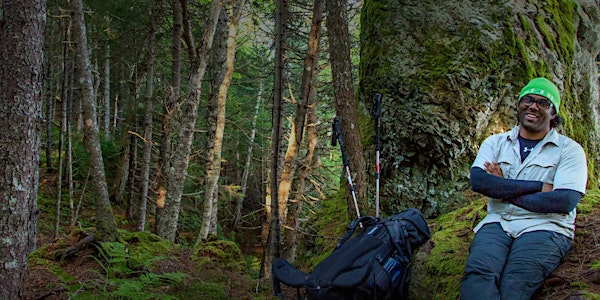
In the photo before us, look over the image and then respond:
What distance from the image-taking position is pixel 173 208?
29.3 ft

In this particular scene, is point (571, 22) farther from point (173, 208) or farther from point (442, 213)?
point (173, 208)

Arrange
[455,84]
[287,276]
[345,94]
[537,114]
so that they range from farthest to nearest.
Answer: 1. [455,84]
2. [345,94]
3. [287,276]
4. [537,114]

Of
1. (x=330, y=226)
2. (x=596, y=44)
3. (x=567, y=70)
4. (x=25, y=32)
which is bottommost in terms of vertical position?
(x=330, y=226)

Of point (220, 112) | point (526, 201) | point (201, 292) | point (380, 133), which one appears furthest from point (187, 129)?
point (526, 201)

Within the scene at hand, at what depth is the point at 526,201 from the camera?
3129 mm

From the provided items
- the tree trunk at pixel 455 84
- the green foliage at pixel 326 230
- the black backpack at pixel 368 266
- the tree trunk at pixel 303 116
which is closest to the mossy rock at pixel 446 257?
the black backpack at pixel 368 266

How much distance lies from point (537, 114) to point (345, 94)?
206 cm

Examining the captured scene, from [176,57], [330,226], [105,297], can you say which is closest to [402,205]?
[330,226]

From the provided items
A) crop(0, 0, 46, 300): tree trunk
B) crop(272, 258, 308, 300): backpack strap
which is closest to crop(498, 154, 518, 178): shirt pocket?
crop(272, 258, 308, 300): backpack strap

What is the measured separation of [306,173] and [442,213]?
5.39m

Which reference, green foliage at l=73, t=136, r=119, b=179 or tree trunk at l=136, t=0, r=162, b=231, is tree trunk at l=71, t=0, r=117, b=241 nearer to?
tree trunk at l=136, t=0, r=162, b=231

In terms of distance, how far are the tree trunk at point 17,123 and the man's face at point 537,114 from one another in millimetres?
3968

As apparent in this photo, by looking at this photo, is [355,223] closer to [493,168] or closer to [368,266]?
[368,266]

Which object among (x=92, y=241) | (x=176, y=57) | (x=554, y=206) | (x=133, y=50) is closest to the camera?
(x=554, y=206)
